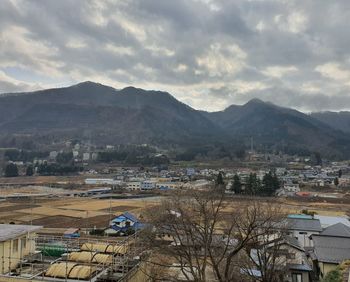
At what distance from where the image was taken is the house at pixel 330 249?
19016 millimetres

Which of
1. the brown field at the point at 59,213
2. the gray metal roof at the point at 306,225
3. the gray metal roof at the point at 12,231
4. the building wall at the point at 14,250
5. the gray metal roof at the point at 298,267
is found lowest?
the brown field at the point at 59,213

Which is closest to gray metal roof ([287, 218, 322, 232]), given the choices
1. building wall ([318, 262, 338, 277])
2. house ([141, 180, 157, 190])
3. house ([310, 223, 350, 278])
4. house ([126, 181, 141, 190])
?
house ([310, 223, 350, 278])

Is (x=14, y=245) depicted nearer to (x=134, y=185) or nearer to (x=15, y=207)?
(x=15, y=207)

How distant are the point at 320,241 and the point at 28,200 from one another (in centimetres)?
5535

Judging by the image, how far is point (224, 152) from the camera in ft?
519

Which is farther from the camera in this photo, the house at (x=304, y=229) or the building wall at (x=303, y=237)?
the house at (x=304, y=229)

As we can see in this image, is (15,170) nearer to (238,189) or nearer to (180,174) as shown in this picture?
(180,174)

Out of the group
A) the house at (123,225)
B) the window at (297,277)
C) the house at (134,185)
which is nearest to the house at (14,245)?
the window at (297,277)

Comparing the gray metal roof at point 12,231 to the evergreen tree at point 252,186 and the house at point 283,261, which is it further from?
the evergreen tree at point 252,186

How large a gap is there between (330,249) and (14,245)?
1651cm

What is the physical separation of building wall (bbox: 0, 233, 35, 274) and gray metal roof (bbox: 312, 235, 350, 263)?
575 inches

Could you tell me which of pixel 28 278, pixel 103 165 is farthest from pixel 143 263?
pixel 103 165

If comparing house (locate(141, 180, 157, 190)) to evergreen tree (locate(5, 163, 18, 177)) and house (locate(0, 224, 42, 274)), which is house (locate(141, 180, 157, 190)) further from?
house (locate(0, 224, 42, 274))

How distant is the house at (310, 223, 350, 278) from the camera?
1902 centimetres
